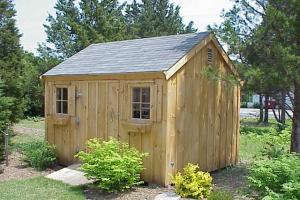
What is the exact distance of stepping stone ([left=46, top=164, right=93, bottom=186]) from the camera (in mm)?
8547

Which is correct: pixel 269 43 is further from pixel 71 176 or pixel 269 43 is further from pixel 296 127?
pixel 71 176

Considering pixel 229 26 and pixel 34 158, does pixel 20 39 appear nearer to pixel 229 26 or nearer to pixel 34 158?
pixel 34 158

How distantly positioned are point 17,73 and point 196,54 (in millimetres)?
9551

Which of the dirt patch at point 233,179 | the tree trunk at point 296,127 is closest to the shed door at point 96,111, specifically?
the dirt patch at point 233,179

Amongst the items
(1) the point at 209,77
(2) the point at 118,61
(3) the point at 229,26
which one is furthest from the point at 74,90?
(3) the point at 229,26

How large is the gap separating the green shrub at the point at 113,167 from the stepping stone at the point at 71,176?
599 millimetres

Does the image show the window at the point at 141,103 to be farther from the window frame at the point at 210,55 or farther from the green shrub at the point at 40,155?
the green shrub at the point at 40,155

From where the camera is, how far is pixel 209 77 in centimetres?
867

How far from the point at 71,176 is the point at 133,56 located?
11.1 feet

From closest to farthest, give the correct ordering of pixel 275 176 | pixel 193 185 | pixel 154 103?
1. pixel 275 176
2. pixel 193 185
3. pixel 154 103

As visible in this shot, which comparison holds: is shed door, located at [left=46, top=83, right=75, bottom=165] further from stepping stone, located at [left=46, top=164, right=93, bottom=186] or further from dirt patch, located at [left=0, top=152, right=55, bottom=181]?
stepping stone, located at [left=46, top=164, right=93, bottom=186]

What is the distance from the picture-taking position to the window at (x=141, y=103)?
331 inches

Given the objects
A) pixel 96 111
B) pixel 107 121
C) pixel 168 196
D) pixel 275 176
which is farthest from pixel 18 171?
pixel 275 176

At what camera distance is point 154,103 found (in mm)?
8156
